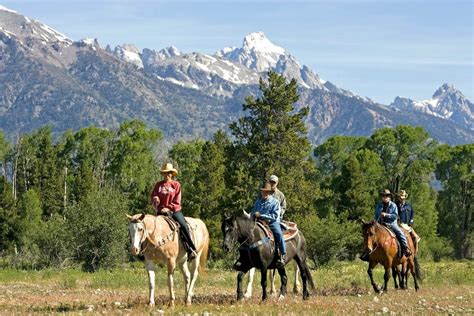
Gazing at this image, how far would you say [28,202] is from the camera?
78.4 m

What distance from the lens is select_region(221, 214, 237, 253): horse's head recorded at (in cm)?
1820

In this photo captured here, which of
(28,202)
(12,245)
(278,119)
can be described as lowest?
(12,245)

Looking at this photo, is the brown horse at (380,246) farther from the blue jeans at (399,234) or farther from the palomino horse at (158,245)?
the palomino horse at (158,245)

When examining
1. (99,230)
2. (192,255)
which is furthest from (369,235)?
(99,230)

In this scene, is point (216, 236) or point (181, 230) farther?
point (216, 236)

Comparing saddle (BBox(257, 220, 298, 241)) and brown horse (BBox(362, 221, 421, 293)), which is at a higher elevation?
saddle (BBox(257, 220, 298, 241))

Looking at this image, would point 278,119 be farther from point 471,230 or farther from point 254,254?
point 471,230

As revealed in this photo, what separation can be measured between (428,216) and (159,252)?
69.5m

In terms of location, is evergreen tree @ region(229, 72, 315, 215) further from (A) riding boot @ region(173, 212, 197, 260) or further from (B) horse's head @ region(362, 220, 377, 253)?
(A) riding boot @ region(173, 212, 197, 260)

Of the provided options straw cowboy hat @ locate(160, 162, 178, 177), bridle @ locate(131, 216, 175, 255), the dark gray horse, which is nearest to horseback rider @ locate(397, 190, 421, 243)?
the dark gray horse

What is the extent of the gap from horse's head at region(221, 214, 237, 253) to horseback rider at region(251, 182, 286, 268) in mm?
1059

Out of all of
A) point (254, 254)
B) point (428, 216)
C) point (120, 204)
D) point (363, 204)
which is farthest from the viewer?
point (428, 216)

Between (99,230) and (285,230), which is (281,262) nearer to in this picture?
(285,230)

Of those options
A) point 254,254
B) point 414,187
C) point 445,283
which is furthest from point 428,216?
point 254,254
